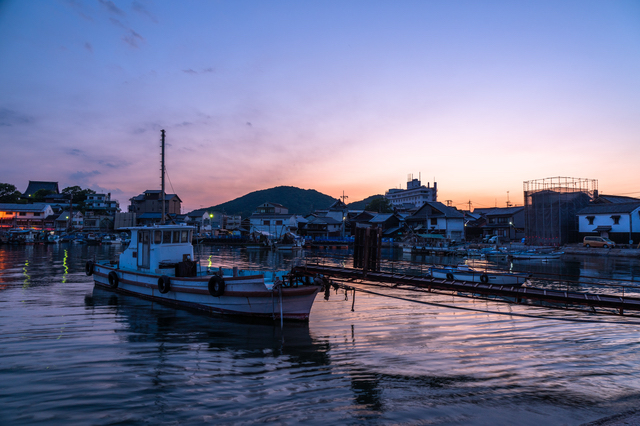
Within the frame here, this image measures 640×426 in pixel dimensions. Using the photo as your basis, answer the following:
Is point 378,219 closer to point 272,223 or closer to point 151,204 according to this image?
point 272,223

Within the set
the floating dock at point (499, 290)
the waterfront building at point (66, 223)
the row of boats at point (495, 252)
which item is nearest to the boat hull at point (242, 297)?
the floating dock at point (499, 290)

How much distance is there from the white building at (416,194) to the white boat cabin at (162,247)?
123m

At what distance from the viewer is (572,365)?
9.32 m

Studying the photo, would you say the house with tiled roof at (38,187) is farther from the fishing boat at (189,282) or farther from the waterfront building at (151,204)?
the fishing boat at (189,282)

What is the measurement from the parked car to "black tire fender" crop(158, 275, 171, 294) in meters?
53.2

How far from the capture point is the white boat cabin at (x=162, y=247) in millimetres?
17188

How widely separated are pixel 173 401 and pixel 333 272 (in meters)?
8.20

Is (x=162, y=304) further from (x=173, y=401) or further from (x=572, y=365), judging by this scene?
(x=572, y=365)

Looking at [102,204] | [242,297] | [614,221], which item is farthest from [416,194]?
[242,297]

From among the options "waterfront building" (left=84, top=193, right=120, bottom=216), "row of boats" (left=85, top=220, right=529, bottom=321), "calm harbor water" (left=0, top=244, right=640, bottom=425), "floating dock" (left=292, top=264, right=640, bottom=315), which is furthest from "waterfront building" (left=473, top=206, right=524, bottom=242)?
"waterfront building" (left=84, top=193, right=120, bottom=216)

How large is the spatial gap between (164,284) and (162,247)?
247cm

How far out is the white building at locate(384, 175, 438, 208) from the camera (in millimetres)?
140750

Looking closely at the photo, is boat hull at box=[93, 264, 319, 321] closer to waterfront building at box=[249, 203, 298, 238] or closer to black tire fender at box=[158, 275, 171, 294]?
black tire fender at box=[158, 275, 171, 294]

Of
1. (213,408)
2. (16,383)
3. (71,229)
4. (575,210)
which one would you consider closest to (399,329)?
(213,408)
